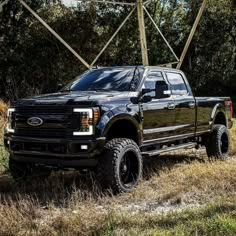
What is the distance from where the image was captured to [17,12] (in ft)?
72.5

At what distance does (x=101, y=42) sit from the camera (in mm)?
23312

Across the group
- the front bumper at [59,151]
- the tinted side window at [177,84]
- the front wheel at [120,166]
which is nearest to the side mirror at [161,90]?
the tinted side window at [177,84]

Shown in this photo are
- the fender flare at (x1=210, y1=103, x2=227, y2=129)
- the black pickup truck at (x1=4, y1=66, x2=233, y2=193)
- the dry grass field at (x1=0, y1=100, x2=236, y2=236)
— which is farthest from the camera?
the fender flare at (x1=210, y1=103, x2=227, y2=129)

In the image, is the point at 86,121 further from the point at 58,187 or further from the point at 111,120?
the point at 58,187

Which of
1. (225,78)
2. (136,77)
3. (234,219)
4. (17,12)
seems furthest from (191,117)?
(225,78)

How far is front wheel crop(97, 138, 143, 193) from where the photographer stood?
23.8 ft

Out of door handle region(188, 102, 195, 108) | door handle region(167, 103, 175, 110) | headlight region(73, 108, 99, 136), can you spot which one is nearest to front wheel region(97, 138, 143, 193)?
headlight region(73, 108, 99, 136)

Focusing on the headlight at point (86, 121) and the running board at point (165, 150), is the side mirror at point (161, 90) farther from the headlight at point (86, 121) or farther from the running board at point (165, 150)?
the headlight at point (86, 121)

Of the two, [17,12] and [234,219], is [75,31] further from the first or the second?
[234,219]

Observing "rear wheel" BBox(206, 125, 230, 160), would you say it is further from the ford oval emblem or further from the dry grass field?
the ford oval emblem

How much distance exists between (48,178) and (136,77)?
2.22m

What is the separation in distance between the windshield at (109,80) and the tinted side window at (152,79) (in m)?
0.18

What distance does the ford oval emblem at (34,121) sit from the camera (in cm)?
741

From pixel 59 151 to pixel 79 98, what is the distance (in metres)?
0.80
